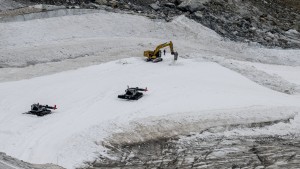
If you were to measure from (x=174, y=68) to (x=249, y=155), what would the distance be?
384 inches

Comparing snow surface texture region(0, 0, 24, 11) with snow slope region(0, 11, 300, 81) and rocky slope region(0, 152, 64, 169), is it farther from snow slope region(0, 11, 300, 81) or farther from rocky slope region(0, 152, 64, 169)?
rocky slope region(0, 152, 64, 169)

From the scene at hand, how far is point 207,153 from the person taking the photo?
1795cm

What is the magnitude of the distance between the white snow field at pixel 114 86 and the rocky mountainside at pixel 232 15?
4.97ft

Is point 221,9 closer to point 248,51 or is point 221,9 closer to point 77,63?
point 248,51

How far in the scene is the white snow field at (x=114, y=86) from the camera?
1838 centimetres

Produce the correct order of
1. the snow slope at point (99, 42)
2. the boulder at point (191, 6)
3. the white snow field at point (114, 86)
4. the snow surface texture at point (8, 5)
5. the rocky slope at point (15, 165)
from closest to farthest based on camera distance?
the rocky slope at point (15, 165)
the white snow field at point (114, 86)
the snow slope at point (99, 42)
the snow surface texture at point (8, 5)
the boulder at point (191, 6)

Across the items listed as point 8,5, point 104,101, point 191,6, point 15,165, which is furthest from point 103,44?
point 15,165

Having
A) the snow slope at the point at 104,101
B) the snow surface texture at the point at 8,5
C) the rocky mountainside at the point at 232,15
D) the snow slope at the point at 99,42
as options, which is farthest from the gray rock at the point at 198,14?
the snow surface texture at the point at 8,5

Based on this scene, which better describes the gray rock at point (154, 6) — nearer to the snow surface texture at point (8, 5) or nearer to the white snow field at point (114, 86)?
the white snow field at point (114, 86)

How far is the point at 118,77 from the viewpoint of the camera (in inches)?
974

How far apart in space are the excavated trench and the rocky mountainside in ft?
54.4

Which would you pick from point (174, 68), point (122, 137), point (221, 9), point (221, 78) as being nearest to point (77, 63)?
point (174, 68)

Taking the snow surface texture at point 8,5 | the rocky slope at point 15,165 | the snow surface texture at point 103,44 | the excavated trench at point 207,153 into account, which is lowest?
the excavated trench at point 207,153

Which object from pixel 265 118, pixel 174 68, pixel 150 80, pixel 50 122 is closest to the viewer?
pixel 50 122
